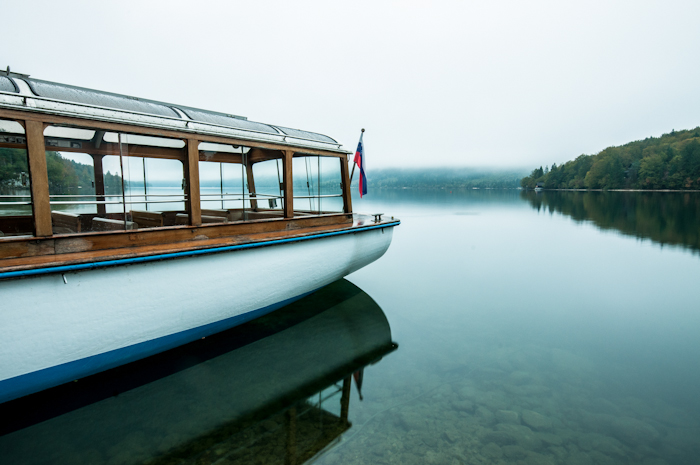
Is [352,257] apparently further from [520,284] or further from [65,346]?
[520,284]

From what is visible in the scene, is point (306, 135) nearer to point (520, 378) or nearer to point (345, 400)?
point (345, 400)

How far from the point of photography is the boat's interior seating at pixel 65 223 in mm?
5566

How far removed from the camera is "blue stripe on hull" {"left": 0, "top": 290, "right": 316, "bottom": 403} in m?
→ 4.07

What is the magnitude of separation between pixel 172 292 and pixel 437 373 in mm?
3999

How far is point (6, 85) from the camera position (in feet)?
13.3

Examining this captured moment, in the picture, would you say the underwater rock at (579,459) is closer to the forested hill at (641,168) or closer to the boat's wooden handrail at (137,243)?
the boat's wooden handrail at (137,243)

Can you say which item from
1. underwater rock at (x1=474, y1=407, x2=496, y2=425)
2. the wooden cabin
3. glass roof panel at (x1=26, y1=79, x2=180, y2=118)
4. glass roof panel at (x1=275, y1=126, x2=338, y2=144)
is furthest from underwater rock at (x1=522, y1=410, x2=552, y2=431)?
glass roof panel at (x1=26, y1=79, x2=180, y2=118)

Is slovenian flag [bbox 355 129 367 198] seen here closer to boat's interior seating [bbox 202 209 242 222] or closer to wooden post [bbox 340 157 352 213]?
wooden post [bbox 340 157 352 213]

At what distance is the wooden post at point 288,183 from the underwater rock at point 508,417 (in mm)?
4489

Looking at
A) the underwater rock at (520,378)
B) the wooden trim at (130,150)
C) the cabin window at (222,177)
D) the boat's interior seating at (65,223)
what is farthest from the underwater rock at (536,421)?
the boat's interior seating at (65,223)

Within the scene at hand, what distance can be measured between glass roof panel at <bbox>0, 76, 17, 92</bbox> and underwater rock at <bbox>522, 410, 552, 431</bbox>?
691 centimetres

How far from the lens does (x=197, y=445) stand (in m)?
4.01

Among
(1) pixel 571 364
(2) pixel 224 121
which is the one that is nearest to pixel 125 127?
(2) pixel 224 121

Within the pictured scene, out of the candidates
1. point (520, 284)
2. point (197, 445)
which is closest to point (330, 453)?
point (197, 445)
